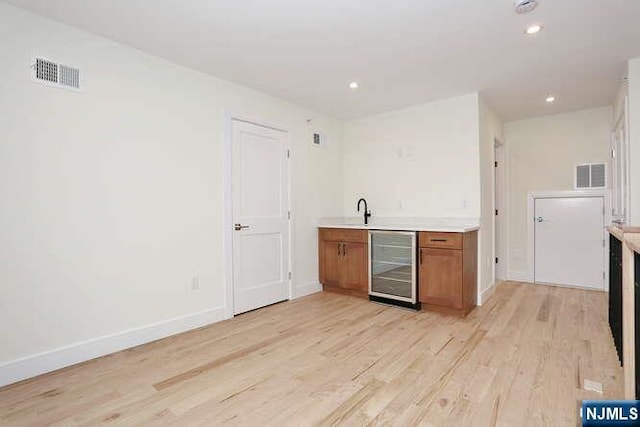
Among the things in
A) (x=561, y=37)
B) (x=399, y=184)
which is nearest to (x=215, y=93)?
(x=399, y=184)

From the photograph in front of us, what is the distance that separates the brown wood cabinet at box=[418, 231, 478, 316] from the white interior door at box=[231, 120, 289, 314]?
5.37ft

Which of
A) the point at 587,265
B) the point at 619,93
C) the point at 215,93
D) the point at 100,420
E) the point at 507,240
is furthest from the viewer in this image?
the point at 507,240

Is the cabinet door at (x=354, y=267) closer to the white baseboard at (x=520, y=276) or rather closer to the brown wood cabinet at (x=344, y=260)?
the brown wood cabinet at (x=344, y=260)

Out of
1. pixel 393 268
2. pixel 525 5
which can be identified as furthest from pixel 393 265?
pixel 525 5

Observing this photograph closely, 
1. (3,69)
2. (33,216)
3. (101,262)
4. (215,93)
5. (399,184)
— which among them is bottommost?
(101,262)

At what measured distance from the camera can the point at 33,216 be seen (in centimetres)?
225

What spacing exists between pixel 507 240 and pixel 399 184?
205cm

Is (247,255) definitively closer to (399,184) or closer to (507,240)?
(399,184)

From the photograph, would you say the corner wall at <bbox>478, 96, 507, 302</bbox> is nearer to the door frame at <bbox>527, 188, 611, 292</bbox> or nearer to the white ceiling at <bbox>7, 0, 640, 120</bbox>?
the white ceiling at <bbox>7, 0, 640, 120</bbox>

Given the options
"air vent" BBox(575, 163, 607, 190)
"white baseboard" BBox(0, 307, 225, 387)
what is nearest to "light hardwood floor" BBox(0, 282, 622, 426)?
"white baseboard" BBox(0, 307, 225, 387)

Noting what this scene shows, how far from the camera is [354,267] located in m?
4.14

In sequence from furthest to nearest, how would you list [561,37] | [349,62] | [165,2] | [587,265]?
[587,265] < [349,62] < [561,37] < [165,2]

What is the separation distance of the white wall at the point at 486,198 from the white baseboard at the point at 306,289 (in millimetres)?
2011

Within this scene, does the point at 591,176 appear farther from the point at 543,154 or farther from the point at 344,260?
the point at 344,260
